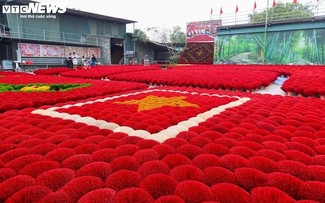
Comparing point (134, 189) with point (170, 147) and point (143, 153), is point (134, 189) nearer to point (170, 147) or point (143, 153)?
point (143, 153)

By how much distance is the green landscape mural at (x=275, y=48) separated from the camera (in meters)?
17.6

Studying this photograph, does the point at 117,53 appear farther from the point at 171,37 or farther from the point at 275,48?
the point at 275,48

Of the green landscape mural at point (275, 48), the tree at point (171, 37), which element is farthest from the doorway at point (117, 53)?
the green landscape mural at point (275, 48)

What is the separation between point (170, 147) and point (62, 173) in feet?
3.09

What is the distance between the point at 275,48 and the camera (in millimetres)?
19406

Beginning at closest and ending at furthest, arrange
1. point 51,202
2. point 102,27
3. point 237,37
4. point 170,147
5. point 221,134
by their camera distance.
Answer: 1. point 51,202
2. point 170,147
3. point 221,134
4. point 237,37
5. point 102,27

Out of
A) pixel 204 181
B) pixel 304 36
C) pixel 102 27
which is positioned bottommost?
pixel 204 181

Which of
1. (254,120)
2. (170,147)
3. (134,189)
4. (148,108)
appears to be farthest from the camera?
(148,108)

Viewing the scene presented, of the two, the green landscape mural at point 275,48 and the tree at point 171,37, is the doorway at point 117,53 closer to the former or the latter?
the tree at point 171,37

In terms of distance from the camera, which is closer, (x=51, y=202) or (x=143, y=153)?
(x=51, y=202)

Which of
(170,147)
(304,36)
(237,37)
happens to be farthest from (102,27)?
(170,147)

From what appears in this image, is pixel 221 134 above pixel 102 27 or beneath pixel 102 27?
beneath

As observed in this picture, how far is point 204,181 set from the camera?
1770mm

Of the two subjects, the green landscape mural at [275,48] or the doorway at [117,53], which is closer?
the green landscape mural at [275,48]
